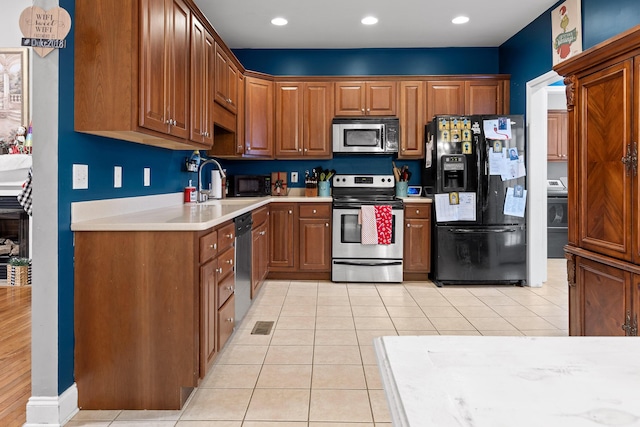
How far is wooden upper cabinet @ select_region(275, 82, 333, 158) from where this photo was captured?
503 cm

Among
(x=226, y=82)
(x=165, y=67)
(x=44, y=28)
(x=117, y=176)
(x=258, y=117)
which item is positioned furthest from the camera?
(x=258, y=117)

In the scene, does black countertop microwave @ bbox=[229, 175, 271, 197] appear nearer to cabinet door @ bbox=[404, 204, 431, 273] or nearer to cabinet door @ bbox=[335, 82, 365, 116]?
cabinet door @ bbox=[335, 82, 365, 116]

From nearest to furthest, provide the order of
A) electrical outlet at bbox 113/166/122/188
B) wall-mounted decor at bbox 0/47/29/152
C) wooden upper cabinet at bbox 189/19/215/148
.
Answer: electrical outlet at bbox 113/166/122/188 → wooden upper cabinet at bbox 189/19/215/148 → wall-mounted decor at bbox 0/47/29/152

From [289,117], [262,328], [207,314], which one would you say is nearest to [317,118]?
[289,117]

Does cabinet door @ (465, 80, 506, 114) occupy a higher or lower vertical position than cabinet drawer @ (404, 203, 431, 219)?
higher

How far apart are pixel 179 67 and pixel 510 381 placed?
2.56 meters

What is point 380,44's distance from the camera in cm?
507

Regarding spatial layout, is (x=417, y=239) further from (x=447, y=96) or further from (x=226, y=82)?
(x=226, y=82)

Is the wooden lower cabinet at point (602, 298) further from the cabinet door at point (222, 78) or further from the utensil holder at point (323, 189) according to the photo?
the utensil holder at point (323, 189)

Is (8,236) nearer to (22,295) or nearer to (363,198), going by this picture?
(22,295)

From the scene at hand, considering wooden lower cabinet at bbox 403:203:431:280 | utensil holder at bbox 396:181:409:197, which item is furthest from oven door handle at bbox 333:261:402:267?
utensil holder at bbox 396:181:409:197

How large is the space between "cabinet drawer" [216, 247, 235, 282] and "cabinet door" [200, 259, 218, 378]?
0.10m

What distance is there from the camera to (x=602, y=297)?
2.23 metres

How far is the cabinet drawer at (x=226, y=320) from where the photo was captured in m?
2.53
